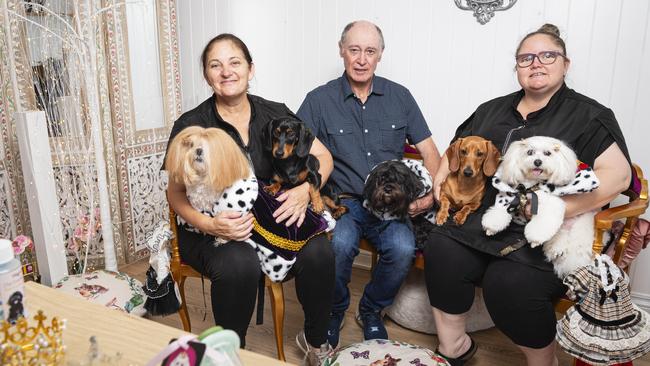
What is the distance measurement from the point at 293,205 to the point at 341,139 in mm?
636

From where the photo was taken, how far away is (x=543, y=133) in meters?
1.92

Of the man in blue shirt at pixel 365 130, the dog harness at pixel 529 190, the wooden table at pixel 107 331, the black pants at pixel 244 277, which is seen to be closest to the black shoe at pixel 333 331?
the man in blue shirt at pixel 365 130

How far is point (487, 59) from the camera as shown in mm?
2617

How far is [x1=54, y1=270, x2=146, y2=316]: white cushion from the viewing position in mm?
2170

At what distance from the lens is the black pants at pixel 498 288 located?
169 centimetres

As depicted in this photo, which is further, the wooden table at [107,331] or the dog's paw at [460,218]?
the dog's paw at [460,218]

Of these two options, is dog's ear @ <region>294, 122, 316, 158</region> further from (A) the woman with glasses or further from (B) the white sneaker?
(B) the white sneaker

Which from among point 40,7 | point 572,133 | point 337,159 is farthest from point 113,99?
point 572,133

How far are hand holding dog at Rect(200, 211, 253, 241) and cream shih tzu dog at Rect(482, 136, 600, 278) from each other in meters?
0.93

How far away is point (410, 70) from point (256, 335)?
1.74 metres

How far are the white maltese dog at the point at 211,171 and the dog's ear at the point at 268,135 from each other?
0.65 feet

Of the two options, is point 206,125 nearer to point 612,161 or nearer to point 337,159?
point 337,159

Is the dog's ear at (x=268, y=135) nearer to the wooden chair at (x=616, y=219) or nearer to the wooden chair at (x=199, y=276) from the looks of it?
the wooden chair at (x=199, y=276)

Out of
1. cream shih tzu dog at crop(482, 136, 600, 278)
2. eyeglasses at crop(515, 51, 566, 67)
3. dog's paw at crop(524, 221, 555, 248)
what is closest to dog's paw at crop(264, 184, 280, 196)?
cream shih tzu dog at crop(482, 136, 600, 278)
